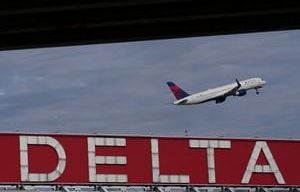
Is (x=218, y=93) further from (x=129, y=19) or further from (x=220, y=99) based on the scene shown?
(x=129, y=19)

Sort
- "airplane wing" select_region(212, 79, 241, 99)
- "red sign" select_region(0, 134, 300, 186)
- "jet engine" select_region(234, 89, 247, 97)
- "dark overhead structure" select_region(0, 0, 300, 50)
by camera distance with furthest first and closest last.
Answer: "airplane wing" select_region(212, 79, 241, 99) → "jet engine" select_region(234, 89, 247, 97) → "red sign" select_region(0, 134, 300, 186) → "dark overhead structure" select_region(0, 0, 300, 50)

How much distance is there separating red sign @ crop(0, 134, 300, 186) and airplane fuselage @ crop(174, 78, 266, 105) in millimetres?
41373

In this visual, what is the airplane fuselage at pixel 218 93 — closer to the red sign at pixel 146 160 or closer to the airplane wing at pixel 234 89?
the airplane wing at pixel 234 89

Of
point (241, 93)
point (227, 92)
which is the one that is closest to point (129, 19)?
point (241, 93)

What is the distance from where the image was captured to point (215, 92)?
117 metres

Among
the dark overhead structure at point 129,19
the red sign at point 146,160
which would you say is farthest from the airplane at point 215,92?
the dark overhead structure at point 129,19

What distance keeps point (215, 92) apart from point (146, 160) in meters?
51.5

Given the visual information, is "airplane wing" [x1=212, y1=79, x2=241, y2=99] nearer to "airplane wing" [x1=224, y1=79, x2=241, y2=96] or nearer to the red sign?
"airplane wing" [x1=224, y1=79, x2=241, y2=96]

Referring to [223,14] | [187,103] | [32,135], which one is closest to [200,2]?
[223,14]

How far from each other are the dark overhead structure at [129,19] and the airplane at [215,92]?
276 ft

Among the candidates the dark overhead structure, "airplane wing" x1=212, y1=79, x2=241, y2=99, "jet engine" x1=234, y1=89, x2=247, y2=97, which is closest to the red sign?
the dark overhead structure

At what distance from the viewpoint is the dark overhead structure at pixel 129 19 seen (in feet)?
85.6

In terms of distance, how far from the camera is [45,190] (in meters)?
63.4

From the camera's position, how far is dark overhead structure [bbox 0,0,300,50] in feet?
85.6
